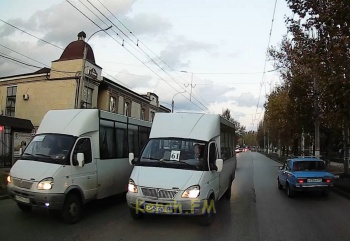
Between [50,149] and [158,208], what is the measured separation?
125 inches

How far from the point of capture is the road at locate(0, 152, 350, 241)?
7.17m

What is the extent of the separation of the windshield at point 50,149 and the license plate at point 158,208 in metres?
2.27

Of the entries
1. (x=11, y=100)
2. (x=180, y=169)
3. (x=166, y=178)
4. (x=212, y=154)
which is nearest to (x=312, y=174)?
(x=212, y=154)

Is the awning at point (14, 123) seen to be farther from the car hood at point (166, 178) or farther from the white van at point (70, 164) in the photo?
the car hood at point (166, 178)

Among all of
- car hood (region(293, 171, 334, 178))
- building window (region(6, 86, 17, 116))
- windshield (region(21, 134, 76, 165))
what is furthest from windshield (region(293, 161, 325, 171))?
building window (region(6, 86, 17, 116))

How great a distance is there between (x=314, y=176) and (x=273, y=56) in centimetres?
1664

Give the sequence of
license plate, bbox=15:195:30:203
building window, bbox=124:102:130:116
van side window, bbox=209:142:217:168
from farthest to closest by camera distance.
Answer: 1. building window, bbox=124:102:130:116
2. van side window, bbox=209:142:217:168
3. license plate, bbox=15:195:30:203

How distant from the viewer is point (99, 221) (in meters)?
8.48

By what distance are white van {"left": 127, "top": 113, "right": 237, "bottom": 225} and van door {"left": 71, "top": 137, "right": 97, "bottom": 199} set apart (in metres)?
1.22

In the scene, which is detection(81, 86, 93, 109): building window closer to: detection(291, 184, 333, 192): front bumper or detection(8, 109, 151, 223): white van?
detection(8, 109, 151, 223): white van

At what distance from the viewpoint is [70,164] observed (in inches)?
334

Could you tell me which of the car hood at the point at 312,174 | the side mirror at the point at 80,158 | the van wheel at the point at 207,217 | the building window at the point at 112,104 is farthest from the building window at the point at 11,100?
the van wheel at the point at 207,217

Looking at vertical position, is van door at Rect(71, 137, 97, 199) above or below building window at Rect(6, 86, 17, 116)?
below

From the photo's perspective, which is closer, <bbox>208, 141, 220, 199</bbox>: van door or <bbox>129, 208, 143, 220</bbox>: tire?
<bbox>129, 208, 143, 220</bbox>: tire
